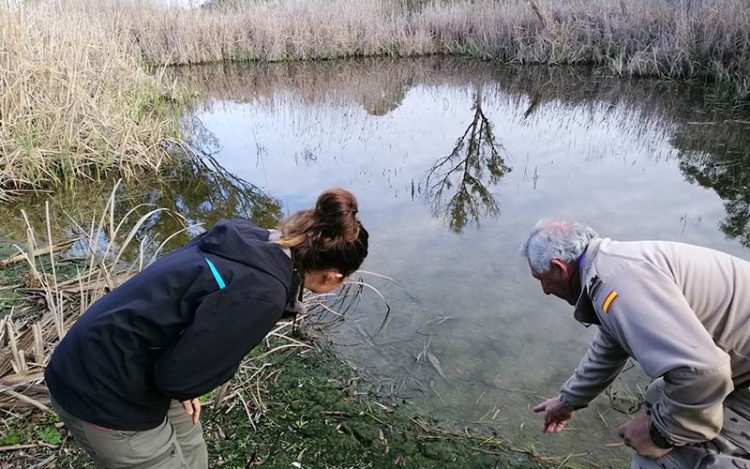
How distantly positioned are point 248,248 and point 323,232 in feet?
0.80

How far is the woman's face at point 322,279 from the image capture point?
169 centimetres

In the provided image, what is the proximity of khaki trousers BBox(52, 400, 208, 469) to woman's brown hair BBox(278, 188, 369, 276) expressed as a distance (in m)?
0.73

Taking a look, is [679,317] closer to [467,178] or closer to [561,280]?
[561,280]

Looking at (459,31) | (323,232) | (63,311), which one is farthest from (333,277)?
(459,31)

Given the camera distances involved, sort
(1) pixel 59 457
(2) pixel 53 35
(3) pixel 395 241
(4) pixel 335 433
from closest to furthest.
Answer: (1) pixel 59 457 → (4) pixel 335 433 → (3) pixel 395 241 → (2) pixel 53 35

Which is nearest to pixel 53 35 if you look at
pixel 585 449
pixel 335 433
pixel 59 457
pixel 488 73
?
pixel 59 457

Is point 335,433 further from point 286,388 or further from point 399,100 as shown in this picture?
point 399,100

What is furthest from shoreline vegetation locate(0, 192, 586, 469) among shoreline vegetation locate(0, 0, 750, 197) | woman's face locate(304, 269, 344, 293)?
shoreline vegetation locate(0, 0, 750, 197)

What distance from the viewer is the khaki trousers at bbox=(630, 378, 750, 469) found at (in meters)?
1.73

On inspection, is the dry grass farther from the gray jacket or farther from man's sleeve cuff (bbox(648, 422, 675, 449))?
man's sleeve cuff (bbox(648, 422, 675, 449))

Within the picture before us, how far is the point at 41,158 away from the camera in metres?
5.66

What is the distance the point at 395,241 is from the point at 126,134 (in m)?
3.67

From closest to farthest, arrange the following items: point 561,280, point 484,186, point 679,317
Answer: point 679,317 → point 561,280 → point 484,186

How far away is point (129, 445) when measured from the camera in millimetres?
1603
